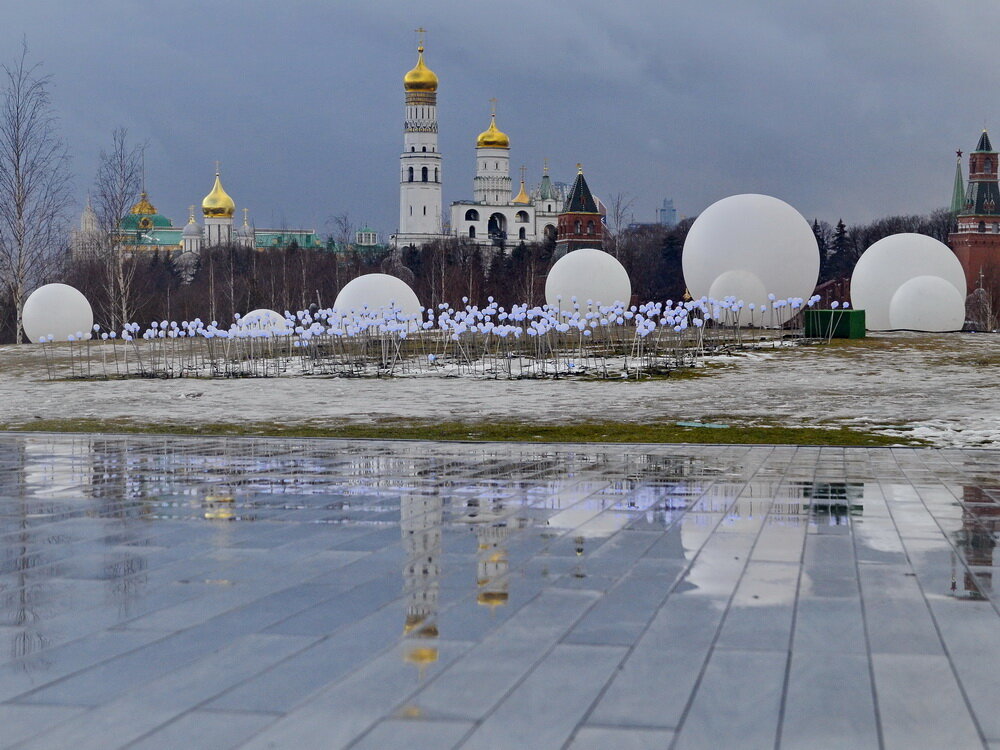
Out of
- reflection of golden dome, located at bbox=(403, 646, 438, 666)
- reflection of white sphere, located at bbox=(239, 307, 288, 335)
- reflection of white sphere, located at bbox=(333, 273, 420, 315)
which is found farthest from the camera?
reflection of white sphere, located at bbox=(333, 273, 420, 315)

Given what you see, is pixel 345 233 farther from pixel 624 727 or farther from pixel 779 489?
pixel 624 727

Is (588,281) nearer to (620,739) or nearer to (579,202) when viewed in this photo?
(620,739)

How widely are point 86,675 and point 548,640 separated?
1.62m

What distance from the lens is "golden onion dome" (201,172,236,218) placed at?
104375mm

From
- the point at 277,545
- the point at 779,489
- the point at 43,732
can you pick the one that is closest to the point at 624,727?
the point at 43,732

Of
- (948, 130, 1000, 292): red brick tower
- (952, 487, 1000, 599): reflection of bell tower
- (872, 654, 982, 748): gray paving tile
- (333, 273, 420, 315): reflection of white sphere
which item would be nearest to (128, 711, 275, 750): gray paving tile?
(872, 654, 982, 748): gray paving tile

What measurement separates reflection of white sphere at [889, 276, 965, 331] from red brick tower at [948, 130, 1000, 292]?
42.2 metres

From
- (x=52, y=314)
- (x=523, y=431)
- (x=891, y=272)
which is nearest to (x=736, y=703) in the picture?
(x=523, y=431)

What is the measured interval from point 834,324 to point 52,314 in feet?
70.5

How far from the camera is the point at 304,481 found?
8.92m

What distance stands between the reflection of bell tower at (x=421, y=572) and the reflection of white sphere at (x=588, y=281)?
26.0 meters

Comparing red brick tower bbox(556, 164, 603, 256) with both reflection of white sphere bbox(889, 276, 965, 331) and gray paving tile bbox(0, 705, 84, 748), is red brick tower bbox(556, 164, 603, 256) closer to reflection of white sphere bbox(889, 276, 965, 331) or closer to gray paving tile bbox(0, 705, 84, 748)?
reflection of white sphere bbox(889, 276, 965, 331)

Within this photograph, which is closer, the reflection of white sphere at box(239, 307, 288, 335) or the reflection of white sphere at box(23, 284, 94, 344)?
the reflection of white sphere at box(239, 307, 288, 335)

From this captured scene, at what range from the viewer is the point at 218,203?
10438cm
